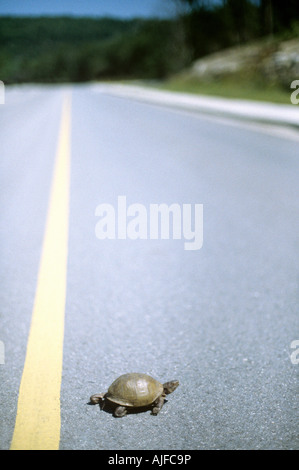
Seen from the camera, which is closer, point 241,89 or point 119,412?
point 119,412

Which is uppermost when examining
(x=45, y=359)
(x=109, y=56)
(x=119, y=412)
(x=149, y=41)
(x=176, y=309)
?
(x=109, y=56)

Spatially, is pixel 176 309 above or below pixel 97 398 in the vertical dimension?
above

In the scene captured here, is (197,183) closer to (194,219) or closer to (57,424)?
(194,219)

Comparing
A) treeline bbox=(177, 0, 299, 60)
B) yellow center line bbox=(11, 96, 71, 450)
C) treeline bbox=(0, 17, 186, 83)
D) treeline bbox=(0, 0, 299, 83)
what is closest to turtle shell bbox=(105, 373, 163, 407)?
yellow center line bbox=(11, 96, 71, 450)

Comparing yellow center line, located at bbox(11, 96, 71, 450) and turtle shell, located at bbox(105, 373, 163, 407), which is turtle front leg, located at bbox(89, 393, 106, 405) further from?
yellow center line, located at bbox(11, 96, 71, 450)

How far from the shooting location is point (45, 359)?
270 centimetres

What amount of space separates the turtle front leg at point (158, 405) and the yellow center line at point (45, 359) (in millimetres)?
416

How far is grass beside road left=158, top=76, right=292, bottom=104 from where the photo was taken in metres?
22.5

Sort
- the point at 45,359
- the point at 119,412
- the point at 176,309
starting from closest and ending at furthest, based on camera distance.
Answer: the point at 119,412
the point at 45,359
the point at 176,309

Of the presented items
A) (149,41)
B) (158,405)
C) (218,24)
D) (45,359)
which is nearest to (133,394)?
(158,405)

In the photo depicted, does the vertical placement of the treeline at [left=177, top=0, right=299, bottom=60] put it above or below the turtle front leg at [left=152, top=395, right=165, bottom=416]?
above

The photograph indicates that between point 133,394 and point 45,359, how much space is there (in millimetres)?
656

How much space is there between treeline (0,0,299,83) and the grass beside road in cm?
362

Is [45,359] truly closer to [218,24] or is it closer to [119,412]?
[119,412]
